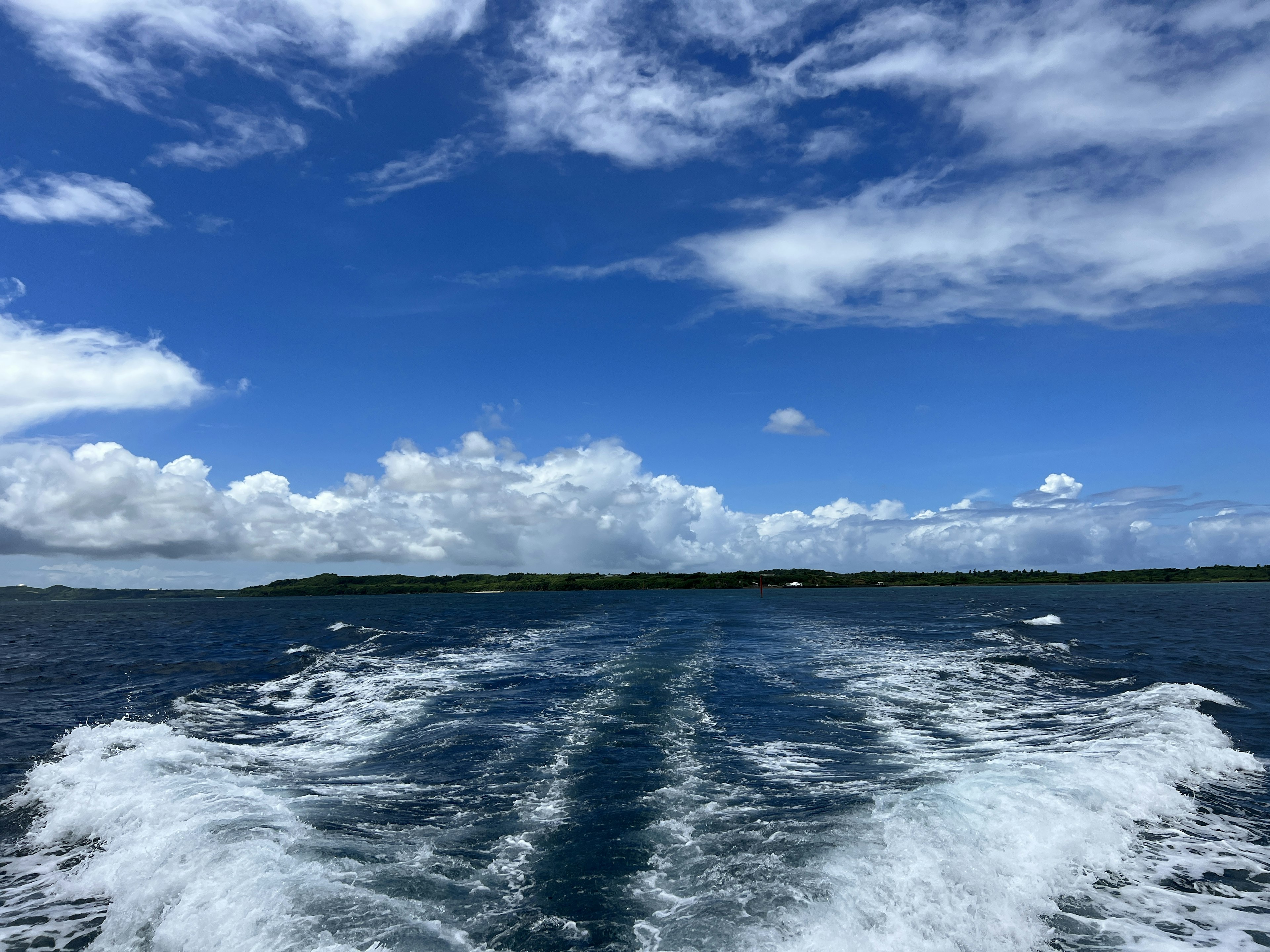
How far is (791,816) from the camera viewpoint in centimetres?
1268

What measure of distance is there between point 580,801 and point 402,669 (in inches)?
907

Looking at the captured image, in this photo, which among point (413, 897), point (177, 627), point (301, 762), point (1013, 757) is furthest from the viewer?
point (177, 627)

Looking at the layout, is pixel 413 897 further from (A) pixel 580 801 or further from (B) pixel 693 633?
(B) pixel 693 633

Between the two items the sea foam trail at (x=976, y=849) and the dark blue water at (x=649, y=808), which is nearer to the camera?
the sea foam trail at (x=976, y=849)

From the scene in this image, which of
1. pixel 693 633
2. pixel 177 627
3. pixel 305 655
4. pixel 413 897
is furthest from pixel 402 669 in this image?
pixel 177 627

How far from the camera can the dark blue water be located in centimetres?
920

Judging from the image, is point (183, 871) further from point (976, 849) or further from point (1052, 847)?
point (1052, 847)

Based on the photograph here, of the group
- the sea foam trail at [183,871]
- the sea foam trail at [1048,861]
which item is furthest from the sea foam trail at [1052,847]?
the sea foam trail at [183,871]

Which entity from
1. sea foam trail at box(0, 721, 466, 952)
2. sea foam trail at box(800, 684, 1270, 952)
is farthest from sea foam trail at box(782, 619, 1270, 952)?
sea foam trail at box(0, 721, 466, 952)

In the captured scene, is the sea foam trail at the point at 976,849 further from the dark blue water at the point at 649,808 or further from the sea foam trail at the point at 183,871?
the sea foam trail at the point at 183,871

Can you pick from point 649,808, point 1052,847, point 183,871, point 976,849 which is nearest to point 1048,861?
point 1052,847

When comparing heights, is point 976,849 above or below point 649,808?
above

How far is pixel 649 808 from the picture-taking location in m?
13.3

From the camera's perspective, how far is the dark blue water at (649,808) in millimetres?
9203
